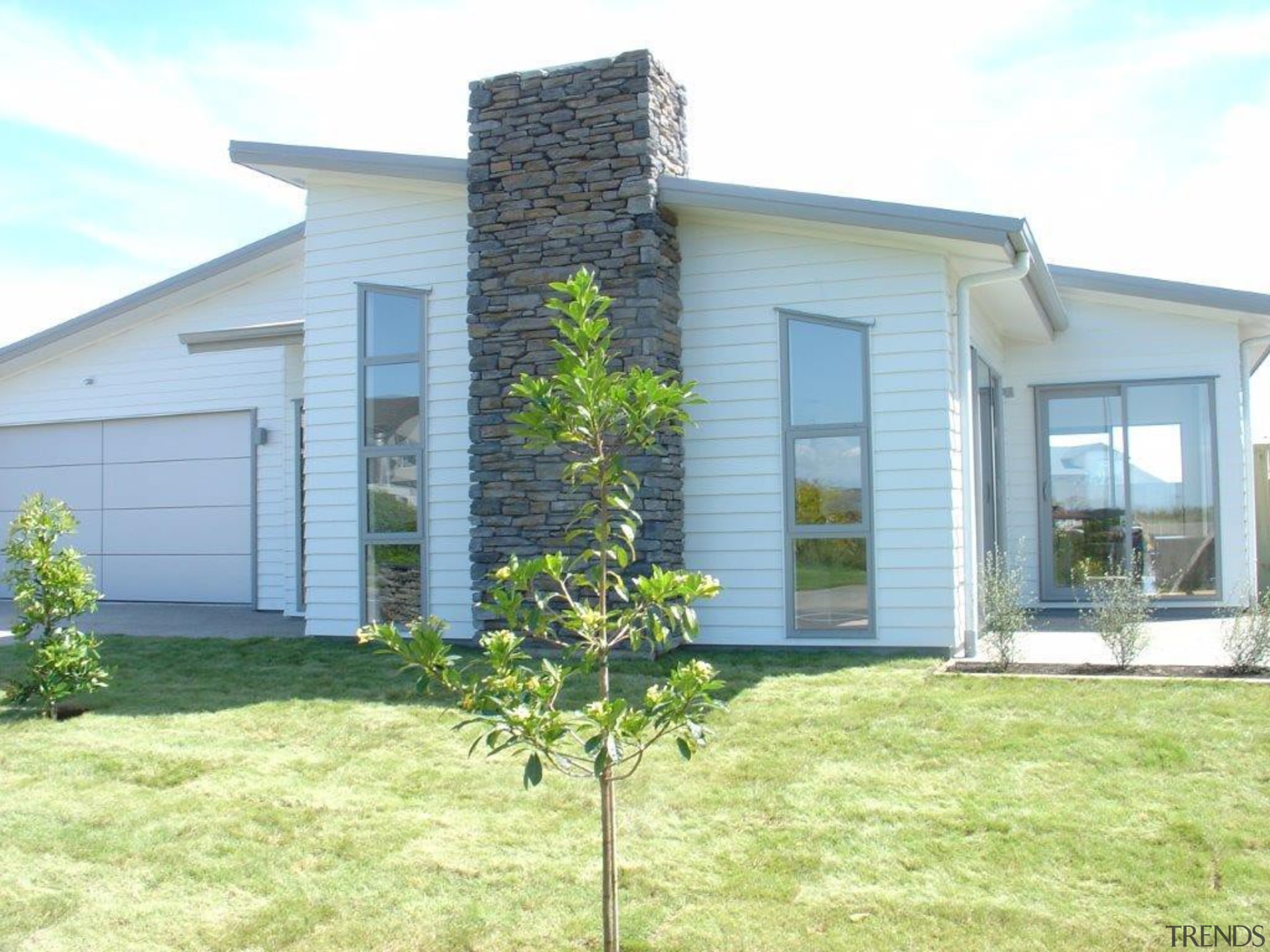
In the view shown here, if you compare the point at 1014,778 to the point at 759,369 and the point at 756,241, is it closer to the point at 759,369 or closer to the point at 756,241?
the point at 759,369

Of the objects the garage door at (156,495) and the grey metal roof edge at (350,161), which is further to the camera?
the garage door at (156,495)

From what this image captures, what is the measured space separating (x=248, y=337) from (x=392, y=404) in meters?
2.61

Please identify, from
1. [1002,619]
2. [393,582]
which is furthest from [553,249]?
[1002,619]

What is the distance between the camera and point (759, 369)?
9297 millimetres

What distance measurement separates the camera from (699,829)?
5031 mm

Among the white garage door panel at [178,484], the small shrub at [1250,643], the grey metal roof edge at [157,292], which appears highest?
the grey metal roof edge at [157,292]

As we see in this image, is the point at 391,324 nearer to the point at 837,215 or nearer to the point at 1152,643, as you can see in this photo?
the point at 837,215

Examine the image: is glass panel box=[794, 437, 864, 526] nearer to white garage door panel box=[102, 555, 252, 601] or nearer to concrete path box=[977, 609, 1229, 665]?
concrete path box=[977, 609, 1229, 665]

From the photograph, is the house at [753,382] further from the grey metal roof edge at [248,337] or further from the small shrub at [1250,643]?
the small shrub at [1250,643]

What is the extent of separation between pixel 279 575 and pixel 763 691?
7.88 meters

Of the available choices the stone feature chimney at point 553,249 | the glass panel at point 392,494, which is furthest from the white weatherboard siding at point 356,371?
the stone feature chimney at point 553,249

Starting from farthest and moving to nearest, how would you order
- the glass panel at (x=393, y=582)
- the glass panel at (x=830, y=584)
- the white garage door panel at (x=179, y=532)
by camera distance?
the white garage door panel at (x=179, y=532) → the glass panel at (x=393, y=582) → the glass panel at (x=830, y=584)

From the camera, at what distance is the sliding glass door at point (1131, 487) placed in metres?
11.8

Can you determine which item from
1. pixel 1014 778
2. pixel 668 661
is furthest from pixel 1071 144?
pixel 1014 778
